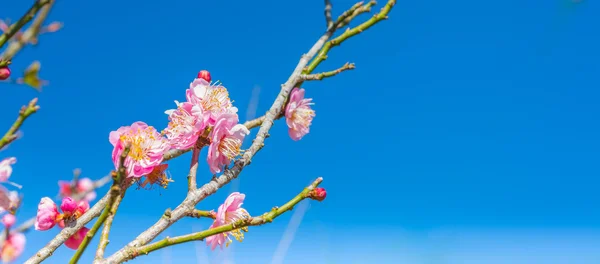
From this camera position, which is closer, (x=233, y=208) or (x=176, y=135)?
(x=176, y=135)

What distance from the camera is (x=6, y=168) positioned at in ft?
2.94

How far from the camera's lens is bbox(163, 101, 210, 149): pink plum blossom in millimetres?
1290

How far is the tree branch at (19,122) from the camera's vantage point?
692mm

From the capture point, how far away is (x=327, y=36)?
60.9 inches

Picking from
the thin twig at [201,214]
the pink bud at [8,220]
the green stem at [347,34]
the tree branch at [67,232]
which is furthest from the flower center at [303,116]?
the pink bud at [8,220]

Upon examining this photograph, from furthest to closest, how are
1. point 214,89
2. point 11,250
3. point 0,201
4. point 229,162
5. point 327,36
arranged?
point 327,36 < point 214,89 < point 229,162 < point 11,250 < point 0,201

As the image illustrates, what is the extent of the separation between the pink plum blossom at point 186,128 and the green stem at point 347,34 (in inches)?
13.6

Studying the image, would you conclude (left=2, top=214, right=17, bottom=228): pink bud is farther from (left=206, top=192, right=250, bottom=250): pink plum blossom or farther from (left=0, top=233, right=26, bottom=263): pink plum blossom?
(left=206, top=192, right=250, bottom=250): pink plum blossom

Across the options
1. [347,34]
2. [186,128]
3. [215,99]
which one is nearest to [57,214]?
[186,128]

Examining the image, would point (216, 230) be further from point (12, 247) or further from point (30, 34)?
point (12, 247)

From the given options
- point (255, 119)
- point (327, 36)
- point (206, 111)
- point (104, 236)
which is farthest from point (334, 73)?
point (104, 236)

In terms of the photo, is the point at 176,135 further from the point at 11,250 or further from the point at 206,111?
the point at 11,250

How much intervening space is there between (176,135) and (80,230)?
1.06 ft

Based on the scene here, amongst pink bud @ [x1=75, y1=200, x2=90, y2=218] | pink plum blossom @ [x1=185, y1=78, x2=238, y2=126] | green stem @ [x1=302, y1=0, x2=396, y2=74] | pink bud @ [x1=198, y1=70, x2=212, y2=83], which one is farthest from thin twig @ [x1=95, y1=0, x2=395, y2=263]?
pink bud @ [x1=75, y1=200, x2=90, y2=218]
